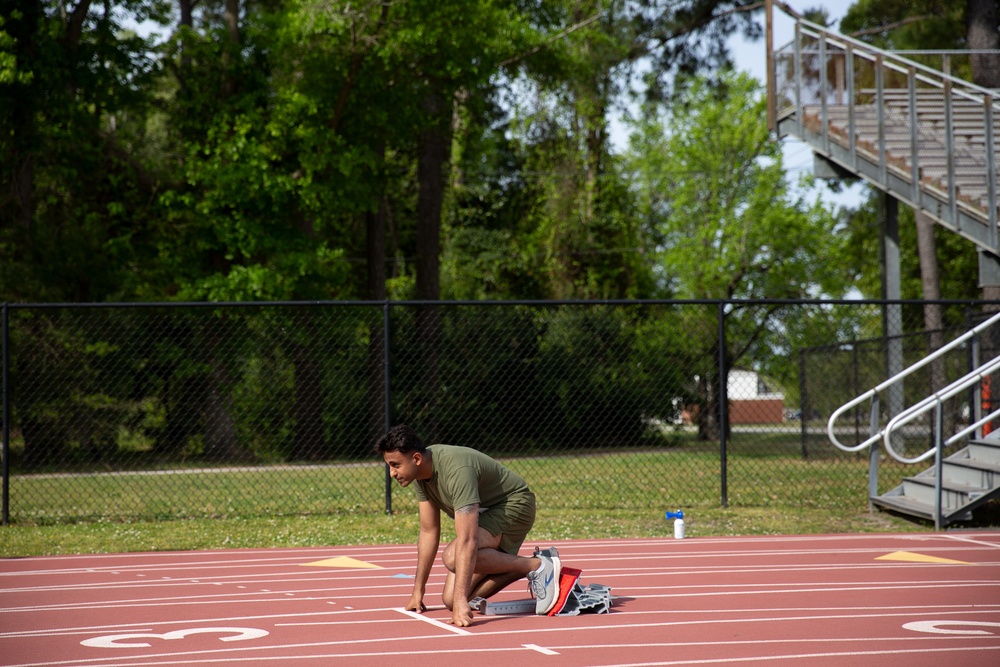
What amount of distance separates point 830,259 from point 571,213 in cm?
971

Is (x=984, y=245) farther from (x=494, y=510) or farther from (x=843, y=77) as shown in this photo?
(x=494, y=510)

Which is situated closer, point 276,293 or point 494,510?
point 494,510

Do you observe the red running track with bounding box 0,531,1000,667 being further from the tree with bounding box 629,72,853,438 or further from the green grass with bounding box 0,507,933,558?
the tree with bounding box 629,72,853,438

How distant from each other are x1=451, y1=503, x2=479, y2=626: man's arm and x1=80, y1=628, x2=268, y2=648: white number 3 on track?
117 centimetres

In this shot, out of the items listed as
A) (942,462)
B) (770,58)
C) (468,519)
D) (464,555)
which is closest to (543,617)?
(464,555)

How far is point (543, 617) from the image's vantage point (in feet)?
22.2

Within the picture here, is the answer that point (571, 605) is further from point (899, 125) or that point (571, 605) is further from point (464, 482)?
point (899, 125)

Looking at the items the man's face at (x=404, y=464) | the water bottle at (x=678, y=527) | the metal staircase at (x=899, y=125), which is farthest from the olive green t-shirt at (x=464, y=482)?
the metal staircase at (x=899, y=125)

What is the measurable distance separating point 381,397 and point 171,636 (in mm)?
16509

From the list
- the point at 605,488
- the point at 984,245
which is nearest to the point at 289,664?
the point at 605,488

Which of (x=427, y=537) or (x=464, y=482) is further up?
(x=464, y=482)

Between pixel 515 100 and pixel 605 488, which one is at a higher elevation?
pixel 515 100

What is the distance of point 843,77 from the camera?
18.3m

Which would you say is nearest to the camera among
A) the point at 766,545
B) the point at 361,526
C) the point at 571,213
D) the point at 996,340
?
the point at 766,545
